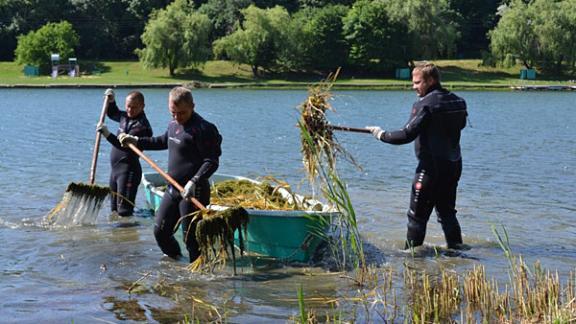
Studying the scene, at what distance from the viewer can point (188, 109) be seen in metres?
9.58

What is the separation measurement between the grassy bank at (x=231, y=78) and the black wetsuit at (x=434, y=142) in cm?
6541

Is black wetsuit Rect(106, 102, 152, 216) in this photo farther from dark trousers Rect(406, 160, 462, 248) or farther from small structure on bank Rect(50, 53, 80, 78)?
small structure on bank Rect(50, 53, 80, 78)

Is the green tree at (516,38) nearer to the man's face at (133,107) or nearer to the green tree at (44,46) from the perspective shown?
the green tree at (44,46)

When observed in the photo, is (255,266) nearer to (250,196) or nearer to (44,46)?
(250,196)

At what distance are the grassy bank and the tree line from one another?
1.47 metres

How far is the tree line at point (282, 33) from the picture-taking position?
8331 centimetres

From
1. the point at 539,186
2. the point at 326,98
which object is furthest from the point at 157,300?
the point at 539,186

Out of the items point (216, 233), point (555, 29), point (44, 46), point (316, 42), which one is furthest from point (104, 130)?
point (555, 29)

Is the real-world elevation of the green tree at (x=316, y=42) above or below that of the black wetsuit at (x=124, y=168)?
above

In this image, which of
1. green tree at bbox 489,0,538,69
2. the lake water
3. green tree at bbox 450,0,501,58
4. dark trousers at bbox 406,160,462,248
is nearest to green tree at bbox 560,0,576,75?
green tree at bbox 489,0,538,69

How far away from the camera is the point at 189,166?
9.70 metres

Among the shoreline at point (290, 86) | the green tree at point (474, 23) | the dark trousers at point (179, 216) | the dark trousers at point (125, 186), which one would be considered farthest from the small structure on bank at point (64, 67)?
the dark trousers at point (179, 216)

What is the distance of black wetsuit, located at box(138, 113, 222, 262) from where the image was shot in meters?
9.54

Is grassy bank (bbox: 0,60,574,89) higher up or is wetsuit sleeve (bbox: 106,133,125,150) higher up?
wetsuit sleeve (bbox: 106,133,125,150)
